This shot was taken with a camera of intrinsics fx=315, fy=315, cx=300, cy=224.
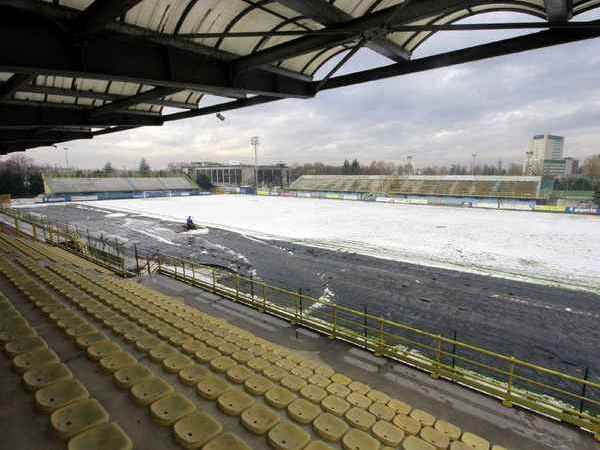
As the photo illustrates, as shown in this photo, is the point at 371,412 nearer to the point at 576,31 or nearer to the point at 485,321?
the point at 576,31

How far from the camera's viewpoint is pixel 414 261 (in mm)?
20219

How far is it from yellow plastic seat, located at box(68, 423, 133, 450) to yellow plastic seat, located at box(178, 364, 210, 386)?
1.38 metres

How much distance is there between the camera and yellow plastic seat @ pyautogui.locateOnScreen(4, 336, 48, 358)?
4.96 meters

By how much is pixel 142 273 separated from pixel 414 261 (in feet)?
52.1

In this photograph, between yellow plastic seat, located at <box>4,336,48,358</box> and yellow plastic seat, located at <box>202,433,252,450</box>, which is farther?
yellow plastic seat, located at <box>4,336,48,358</box>

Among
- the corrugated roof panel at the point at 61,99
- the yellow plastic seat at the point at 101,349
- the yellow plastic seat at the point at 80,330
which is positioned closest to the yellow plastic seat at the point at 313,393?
the yellow plastic seat at the point at 101,349

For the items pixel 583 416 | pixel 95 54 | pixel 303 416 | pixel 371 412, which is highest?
pixel 95 54

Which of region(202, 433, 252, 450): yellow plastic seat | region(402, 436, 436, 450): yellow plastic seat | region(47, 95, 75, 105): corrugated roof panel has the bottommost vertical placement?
region(402, 436, 436, 450): yellow plastic seat

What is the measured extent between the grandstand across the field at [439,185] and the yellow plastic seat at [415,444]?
191 ft

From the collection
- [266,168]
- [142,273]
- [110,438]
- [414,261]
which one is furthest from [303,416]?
[266,168]

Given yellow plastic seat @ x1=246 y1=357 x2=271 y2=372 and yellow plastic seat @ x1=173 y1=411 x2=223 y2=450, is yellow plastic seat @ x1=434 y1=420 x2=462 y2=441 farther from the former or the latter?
yellow plastic seat @ x1=173 y1=411 x2=223 y2=450

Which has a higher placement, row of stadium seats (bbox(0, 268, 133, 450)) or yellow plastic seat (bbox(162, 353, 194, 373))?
row of stadium seats (bbox(0, 268, 133, 450))

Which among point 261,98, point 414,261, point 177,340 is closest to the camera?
point 177,340

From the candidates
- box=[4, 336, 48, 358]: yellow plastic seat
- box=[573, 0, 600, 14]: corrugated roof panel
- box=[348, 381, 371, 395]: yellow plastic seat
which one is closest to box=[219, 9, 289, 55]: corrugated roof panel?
box=[573, 0, 600, 14]: corrugated roof panel
